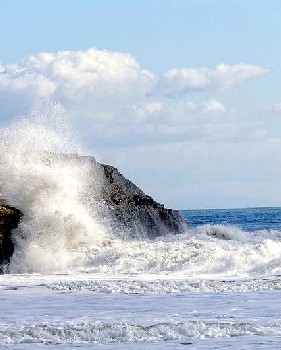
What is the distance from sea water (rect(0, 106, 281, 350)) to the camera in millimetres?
9430

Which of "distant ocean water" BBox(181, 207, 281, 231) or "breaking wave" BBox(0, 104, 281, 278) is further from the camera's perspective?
"distant ocean water" BBox(181, 207, 281, 231)

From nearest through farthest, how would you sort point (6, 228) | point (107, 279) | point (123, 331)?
point (123, 331) → point (107, 279) → point (6, 228)

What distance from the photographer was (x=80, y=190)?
22.2m

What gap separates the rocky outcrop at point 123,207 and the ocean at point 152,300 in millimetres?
1542

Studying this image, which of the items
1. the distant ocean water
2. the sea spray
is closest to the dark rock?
the sea spray

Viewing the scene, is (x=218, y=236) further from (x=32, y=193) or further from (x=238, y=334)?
(x=238, y=334)

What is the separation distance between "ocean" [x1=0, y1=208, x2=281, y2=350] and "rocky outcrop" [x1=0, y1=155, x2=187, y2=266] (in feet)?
5.06

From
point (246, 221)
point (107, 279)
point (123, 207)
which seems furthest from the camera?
point (246, 221)

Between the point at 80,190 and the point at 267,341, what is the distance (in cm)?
1358

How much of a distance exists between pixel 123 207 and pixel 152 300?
10.1m

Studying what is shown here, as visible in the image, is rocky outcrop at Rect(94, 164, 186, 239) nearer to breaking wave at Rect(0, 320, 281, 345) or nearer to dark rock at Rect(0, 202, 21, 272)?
dark rock at Rect(0, 202, 21, 272)

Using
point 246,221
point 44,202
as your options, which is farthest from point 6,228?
point 246,221

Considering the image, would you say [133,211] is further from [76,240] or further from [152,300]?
[152,300]

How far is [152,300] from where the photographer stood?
12125 millimetres
